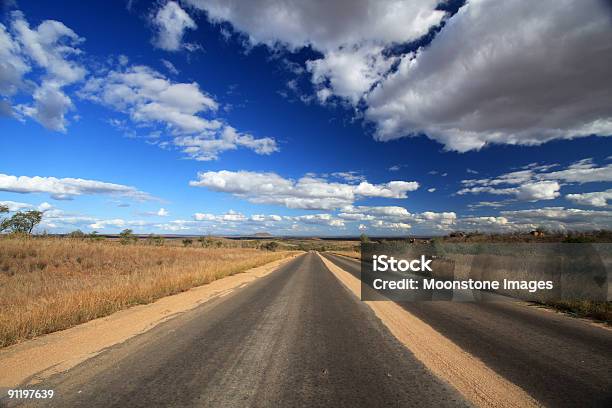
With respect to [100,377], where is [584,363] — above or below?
above

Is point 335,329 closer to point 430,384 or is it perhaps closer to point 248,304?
point 430,384

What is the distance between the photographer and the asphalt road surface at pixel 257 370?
3658mm

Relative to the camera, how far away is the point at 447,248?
36.3m

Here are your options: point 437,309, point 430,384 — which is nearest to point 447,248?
point 437,309

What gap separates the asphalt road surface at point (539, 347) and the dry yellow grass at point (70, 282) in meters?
8.14

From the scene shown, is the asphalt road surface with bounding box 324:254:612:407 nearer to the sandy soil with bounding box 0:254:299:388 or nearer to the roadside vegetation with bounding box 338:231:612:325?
the roadside vegetation with bounding box 338:231:612:325

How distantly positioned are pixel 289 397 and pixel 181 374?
1.59 metres

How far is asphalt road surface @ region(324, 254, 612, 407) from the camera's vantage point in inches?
151

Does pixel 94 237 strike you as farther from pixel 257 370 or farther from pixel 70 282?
pixel 257 370

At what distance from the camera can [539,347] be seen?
5562 millimetres

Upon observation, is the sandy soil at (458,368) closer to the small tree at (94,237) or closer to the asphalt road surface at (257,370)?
the asphalt road surface at (257,370)

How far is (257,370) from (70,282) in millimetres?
13960

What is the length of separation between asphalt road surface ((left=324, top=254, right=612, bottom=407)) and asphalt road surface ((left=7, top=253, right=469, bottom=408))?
1128 millimetres

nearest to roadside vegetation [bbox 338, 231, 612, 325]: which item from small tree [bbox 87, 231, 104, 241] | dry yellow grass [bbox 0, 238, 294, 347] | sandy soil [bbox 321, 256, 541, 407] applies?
sandy soil [bbox 321, 256, 541, 407]
